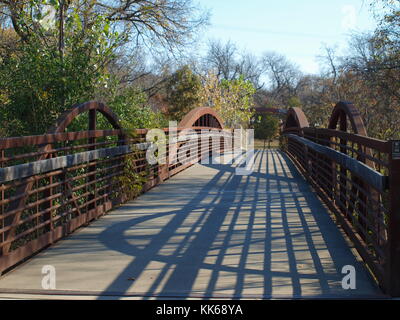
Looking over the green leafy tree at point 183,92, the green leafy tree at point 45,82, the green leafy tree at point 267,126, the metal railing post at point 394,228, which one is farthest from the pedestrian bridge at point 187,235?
the green leafy tree at point 267,126

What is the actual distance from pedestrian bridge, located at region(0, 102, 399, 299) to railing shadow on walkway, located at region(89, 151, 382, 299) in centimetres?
1

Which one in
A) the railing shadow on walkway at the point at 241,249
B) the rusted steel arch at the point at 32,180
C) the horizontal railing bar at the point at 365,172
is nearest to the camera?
the horizontal railing bar at the point at 365,172

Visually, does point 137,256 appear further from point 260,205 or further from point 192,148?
point 192,148

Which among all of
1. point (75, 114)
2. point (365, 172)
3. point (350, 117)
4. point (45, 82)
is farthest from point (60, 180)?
point (45, 82)

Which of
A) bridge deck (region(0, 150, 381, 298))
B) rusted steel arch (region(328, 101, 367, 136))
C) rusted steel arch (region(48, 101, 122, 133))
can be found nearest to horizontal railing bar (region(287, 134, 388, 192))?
rusted steel arch (region(328, 101, 367, 136))

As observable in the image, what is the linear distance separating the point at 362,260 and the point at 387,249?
126cm

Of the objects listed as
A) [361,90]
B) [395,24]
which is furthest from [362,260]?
[361,90]

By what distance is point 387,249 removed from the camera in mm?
4500

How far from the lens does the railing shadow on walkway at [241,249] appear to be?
4801 mm

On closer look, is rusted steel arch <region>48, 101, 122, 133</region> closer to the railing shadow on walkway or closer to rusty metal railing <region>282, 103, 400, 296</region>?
the railing shadow on walkway

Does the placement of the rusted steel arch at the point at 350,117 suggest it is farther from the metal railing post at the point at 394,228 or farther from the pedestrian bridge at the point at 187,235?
the metal railing post at the point at 394,228

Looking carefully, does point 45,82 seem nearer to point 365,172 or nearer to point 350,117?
point 350,117

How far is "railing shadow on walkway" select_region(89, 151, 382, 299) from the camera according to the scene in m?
4.80

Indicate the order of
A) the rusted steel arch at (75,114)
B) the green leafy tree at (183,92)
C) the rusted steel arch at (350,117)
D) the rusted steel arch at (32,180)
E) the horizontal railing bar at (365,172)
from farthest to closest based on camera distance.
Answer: the green leafy tree at (183,92)
the rusted steel arch at (350,117)
the rusted steel arch at (75,114)
the rusted steel arch at (32,180)
the horizontal railing bar at (365,172)
